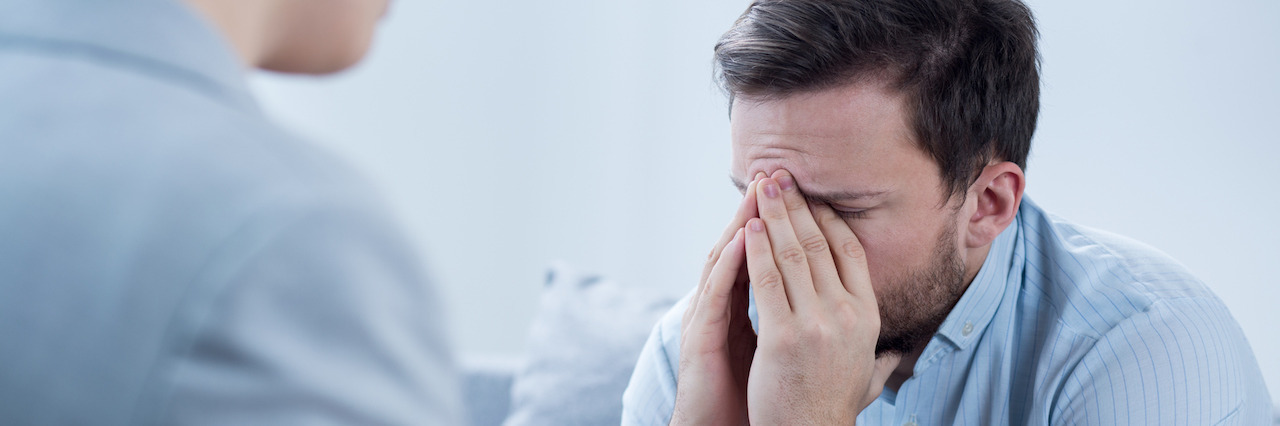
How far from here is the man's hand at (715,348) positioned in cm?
146

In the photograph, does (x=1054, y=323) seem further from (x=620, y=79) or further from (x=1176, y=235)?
(x=620, y=79)

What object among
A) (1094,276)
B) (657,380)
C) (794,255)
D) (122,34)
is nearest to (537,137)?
(657,380)

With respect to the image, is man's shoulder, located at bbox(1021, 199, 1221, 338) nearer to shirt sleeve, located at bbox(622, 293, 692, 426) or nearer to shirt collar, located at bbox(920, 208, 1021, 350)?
shirt collar, located at bbox(920, 208, 1021, 350)

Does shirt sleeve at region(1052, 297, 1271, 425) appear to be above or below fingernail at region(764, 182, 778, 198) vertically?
below

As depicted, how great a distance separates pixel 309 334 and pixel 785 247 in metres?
1.06

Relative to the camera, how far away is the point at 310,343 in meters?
0.41

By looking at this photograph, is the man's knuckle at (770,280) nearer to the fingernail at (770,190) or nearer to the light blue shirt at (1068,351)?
the fingernail at (770,190)

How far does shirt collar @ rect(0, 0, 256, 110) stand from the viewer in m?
0.43

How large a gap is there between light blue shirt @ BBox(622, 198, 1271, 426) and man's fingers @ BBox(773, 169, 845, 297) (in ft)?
0.78

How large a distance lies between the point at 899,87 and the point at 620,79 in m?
1.59

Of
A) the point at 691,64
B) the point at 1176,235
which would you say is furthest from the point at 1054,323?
the point at 691,64

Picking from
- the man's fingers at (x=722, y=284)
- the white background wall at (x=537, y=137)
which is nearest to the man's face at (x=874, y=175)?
the man's fingers at (x=722, y=284)

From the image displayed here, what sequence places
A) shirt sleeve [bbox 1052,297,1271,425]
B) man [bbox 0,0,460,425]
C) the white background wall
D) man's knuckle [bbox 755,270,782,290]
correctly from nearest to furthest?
man [bbox 0,0,460,425] → shirt sleeve [bbox 1052,297,1271,425] → man's knuckle [bbox 755,270,782,290] → the white background wall

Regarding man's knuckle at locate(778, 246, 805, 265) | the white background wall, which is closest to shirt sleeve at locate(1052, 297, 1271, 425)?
man's knuckle at locate(778, 246, 805, 265)
